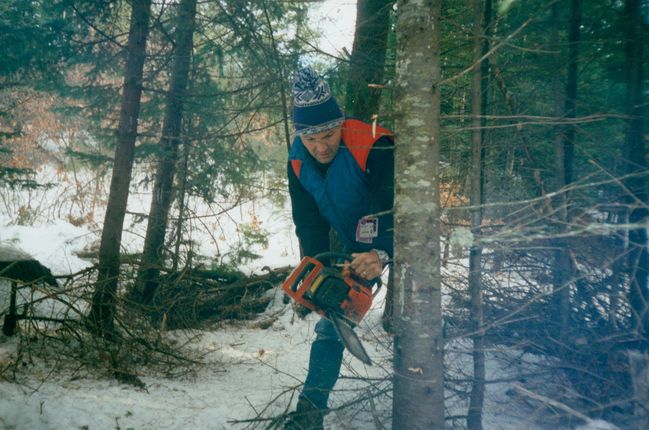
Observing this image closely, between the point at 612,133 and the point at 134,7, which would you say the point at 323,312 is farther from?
the point at 134,7

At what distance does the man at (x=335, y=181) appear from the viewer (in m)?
2.83

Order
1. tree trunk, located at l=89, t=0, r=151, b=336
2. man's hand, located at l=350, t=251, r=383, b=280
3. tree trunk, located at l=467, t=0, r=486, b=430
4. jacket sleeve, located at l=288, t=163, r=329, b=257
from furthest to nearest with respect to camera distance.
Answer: tree trunk, located at l=89, t=0, r=151, b=336 < jacket sleeve, located at l=288, t=163, r=329, b=257 < tree trunk, located at l=467, t=0, r=486, b=430 < man's hand, located at l=350, t=251, r=383, b=280

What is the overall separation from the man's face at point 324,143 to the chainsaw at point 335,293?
75 cm

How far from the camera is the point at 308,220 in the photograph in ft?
11.1

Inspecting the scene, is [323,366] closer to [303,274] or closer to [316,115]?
[303,274]

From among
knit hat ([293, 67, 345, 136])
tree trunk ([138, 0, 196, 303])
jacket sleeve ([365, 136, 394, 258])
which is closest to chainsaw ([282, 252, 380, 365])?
jacket sleeve ([365, 136, 394, 258])

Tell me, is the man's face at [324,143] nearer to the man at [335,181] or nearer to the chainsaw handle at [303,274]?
the man at [335,181]

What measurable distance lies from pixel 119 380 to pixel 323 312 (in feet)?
6.58

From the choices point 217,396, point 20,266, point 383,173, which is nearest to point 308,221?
point 383,173

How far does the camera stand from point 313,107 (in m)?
2.90

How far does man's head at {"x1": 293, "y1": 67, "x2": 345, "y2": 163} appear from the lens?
291cm

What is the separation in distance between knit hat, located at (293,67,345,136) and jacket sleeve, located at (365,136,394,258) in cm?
37

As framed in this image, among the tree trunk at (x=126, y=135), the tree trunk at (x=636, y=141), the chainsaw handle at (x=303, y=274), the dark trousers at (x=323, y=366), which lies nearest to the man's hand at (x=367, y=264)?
the chainsaw handle at (x=303, y=274)

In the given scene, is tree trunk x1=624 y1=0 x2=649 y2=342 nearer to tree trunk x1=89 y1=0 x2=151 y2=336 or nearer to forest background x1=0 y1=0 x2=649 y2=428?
forest background x1=0 y1=0 x2=649 y2=428
